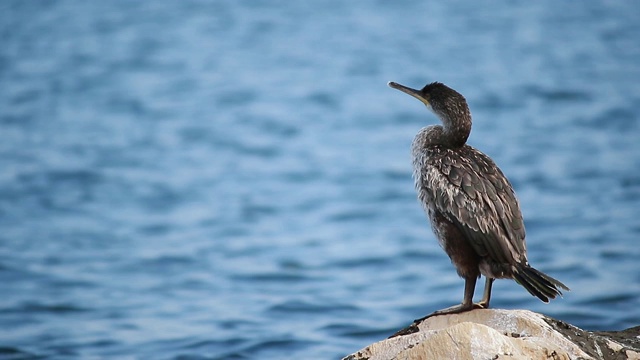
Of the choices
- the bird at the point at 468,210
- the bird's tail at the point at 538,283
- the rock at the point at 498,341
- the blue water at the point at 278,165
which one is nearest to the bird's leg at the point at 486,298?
the bird at the point at 468,210

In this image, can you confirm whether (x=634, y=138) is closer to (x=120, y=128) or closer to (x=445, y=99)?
(x=120, y=128)

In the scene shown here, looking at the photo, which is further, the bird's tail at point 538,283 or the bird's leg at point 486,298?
the bird's leg at point 486,298

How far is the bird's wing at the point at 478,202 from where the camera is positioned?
575 centimetres

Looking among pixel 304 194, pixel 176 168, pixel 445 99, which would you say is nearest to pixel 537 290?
pixel 445 99

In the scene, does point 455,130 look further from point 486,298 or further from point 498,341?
point 498,341

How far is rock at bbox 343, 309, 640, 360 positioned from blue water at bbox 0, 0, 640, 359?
147 inches

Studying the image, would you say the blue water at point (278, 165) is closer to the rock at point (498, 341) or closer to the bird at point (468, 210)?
the bird at point (468, 210)

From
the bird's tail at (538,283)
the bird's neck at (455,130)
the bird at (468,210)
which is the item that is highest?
the bird's neck at (455,130)

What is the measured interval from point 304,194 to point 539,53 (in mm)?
6414

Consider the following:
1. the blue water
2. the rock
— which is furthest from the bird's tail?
the blue water

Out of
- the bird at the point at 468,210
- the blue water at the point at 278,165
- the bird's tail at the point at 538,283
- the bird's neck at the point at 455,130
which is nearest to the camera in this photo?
the bird's tail at the point at 538,283

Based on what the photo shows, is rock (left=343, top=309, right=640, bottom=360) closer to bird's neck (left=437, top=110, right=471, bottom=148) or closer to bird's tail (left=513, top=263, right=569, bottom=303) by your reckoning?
bird's tail (left=513, top=263, right=569, bottom=303)

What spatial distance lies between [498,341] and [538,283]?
0.68 m

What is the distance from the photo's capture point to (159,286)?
11922mm
